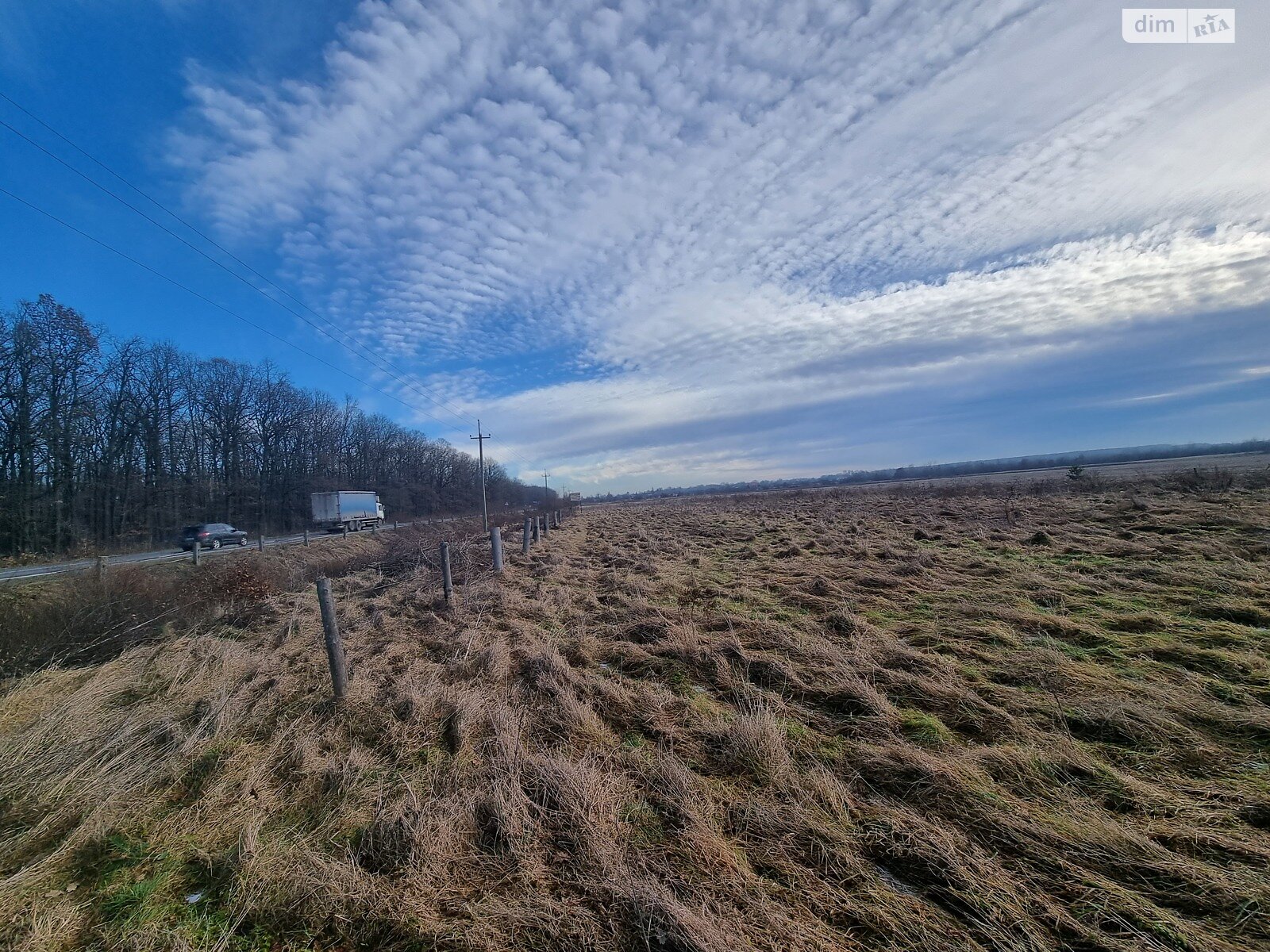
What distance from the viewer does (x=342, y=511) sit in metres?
36.3

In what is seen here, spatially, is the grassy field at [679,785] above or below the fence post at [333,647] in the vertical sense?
below

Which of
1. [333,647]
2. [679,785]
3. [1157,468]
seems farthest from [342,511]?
[1157,468]

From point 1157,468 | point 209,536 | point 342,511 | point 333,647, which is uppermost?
point 342,511

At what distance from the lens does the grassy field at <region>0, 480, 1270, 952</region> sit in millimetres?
2545

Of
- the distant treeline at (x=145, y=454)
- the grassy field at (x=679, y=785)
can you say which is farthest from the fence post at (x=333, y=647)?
the distant treeline at (x=145, y=454)

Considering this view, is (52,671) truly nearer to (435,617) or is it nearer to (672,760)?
(435,617)

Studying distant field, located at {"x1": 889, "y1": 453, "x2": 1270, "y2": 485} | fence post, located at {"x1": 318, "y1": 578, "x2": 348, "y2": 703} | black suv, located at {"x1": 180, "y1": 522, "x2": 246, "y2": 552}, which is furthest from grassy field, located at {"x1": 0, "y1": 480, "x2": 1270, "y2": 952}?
distant field, located at {"x1": 889, "y1": 453, "x2": 1270, "y2": 485}

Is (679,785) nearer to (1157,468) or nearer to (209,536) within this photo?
(209,536)

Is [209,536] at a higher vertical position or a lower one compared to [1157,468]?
higher

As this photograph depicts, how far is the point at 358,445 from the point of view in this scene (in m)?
58.5

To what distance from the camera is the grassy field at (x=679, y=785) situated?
8.35 feet

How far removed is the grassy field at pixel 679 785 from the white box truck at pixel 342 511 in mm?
32005

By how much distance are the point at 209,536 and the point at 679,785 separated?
3355 centimetres

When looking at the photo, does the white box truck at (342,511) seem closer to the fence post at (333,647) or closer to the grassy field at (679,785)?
the grassy field at (679,785)
